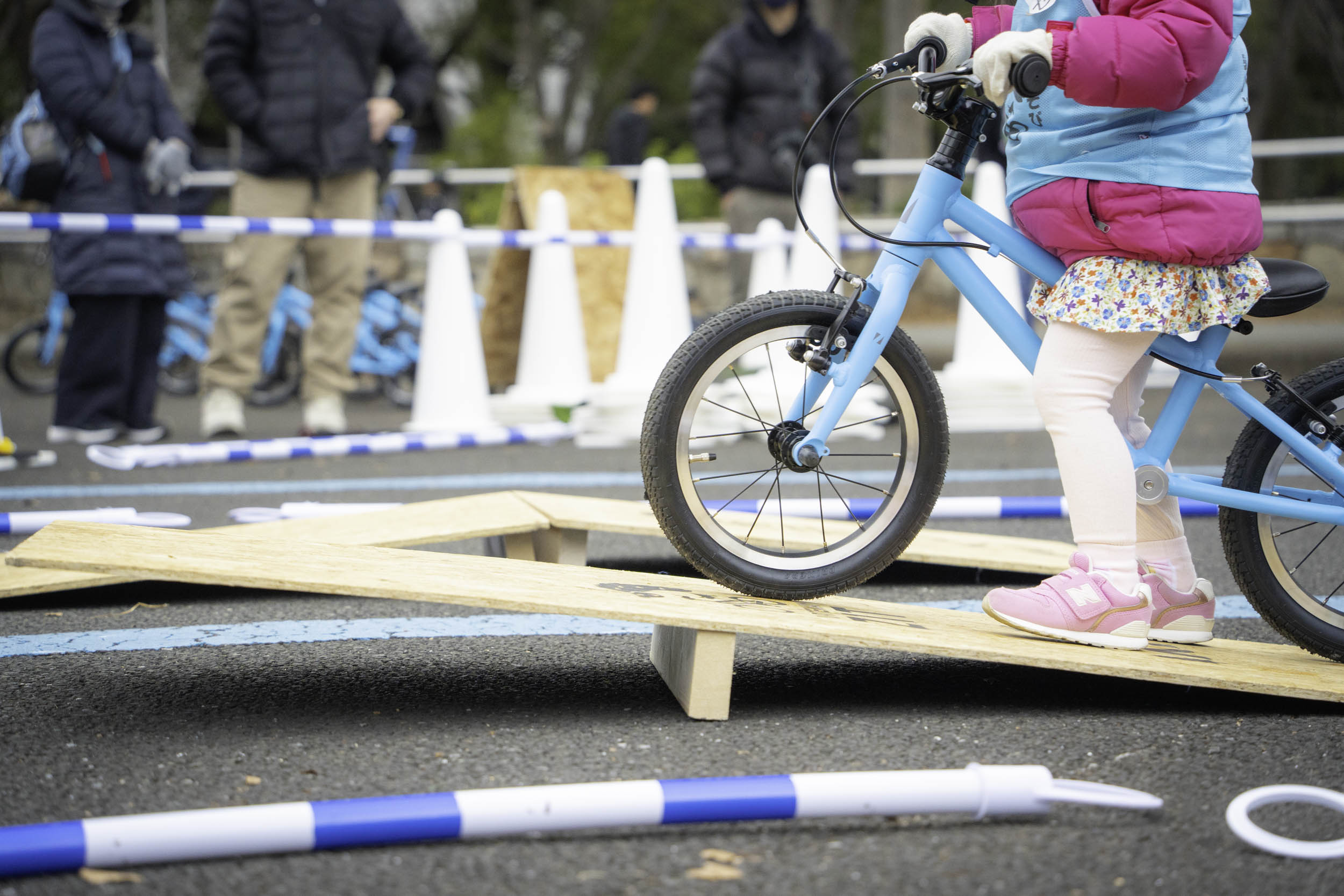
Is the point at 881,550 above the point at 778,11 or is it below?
below

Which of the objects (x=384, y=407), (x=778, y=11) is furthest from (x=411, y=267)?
(x=778, y=11)

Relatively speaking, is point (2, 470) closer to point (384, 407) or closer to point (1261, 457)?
point (384, 407)

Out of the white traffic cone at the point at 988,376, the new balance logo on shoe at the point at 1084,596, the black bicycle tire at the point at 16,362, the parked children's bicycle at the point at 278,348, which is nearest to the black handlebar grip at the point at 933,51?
the new balance logo on shoe at the point at 1084,596

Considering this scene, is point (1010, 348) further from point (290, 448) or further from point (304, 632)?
point (290, 448)

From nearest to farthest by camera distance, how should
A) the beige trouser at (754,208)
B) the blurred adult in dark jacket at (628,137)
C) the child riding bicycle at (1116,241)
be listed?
the child riding bicycle at (1116,241)
the beige trouser at (754,208)
the blurred adult in dark jacket at (628,137)

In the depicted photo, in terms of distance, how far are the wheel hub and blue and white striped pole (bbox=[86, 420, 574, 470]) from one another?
3.77 m

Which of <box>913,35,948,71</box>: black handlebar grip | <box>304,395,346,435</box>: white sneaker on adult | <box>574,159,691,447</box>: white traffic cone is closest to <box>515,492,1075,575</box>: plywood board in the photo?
<box>913,35,948,71</box>: black handlebar grip

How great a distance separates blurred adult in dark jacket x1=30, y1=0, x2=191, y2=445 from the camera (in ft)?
22.2

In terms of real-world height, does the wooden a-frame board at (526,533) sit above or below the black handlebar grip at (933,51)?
below

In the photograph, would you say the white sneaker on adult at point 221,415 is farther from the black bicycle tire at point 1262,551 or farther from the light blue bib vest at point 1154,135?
the black bicycle tire at point 1262,551

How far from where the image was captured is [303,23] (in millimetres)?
7105

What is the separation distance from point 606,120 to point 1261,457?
28864 millimetres

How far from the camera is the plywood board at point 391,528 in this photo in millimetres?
3438

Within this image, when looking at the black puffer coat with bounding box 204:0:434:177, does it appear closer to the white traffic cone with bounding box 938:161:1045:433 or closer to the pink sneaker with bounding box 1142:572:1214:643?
the white traffic cone with bounding box 938:161:1045:433
